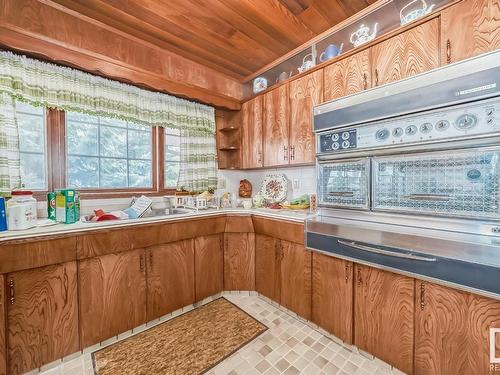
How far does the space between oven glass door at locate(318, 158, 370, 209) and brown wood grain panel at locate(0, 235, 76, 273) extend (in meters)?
1.80

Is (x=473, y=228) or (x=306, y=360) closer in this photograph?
(x=473, y=228)

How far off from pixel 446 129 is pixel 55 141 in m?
2.74

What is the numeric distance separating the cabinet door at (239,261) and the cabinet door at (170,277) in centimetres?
39

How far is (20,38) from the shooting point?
141 centimetres

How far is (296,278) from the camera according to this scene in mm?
1816

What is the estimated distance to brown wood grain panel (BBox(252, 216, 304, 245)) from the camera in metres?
1.77

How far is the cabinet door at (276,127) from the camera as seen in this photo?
2170 mm

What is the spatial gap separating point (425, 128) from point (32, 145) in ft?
9.05

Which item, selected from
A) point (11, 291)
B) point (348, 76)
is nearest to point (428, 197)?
point (348, 76)

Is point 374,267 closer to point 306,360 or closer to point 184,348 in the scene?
point 306,360

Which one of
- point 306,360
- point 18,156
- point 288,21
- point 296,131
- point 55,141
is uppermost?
point 288,21

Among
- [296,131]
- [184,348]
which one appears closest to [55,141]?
[184,348]

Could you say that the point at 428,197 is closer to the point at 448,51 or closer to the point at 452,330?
the point at 452,330

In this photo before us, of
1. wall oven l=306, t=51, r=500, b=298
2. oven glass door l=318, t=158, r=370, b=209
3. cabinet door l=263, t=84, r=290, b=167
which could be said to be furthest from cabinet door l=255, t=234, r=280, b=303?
cabinet door l=263, t=84, r=290, b=167
